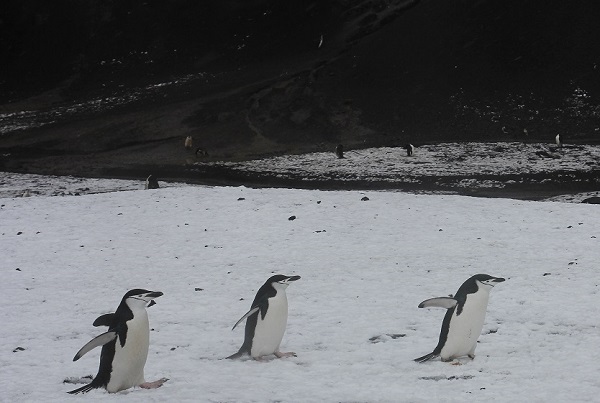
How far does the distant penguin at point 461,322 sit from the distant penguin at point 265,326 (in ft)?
3.93

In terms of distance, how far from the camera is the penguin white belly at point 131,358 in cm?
607

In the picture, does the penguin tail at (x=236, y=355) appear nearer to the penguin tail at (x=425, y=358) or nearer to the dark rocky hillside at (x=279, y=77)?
the penguin tail at (x=425, y=358)

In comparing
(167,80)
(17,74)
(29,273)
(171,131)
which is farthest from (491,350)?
(17,74)

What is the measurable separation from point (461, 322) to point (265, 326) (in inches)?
64.7

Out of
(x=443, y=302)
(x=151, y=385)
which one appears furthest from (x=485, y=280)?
(x=151, y=385)

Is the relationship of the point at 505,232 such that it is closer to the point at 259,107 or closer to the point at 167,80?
the point at 259,107

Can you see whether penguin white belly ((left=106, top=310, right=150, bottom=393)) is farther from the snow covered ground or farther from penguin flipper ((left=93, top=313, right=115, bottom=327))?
penguin flipper ((left=93, top=313, right=115, bottom=327))

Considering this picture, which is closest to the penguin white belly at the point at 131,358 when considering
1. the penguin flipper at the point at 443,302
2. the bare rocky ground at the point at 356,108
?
the penguin flipper at the point at 443,302

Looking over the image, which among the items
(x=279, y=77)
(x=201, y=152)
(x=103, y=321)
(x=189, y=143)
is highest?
(x=279, y=77)

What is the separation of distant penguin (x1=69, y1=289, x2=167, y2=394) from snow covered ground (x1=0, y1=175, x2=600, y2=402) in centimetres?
12

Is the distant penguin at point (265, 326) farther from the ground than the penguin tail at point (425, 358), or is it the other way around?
the distant penguin at point (265, 326)

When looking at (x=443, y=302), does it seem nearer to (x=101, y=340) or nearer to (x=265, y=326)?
(x=265, y=326)

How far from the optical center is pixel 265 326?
6.97m

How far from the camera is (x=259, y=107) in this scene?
119 ft
